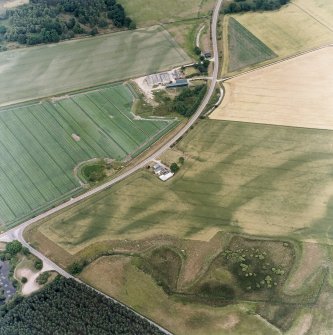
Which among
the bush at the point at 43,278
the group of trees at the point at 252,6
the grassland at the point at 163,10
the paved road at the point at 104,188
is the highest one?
the grassland at the point at 163,10

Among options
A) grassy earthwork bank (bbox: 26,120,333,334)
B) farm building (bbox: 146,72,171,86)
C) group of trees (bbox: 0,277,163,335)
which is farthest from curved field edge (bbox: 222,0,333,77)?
group of trees (bbox: 0,277,163,335)

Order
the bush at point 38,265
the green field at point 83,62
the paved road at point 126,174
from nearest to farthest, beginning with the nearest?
1. the bush at point 38,265
2. the paved road at point 126,174
3. the green field at point 83,62

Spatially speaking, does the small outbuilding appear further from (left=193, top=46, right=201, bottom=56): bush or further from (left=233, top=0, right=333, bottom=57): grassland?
(left=233, top=0, right=333, bottom=57): grassland

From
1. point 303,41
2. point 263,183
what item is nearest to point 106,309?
point 263,183

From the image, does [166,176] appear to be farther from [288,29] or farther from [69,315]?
[288,29]

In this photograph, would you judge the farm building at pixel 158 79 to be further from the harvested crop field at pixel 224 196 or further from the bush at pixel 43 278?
the bush at pixel 43 278

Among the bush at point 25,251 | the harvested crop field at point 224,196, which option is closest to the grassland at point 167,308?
the harvested crop field at point 224,196
